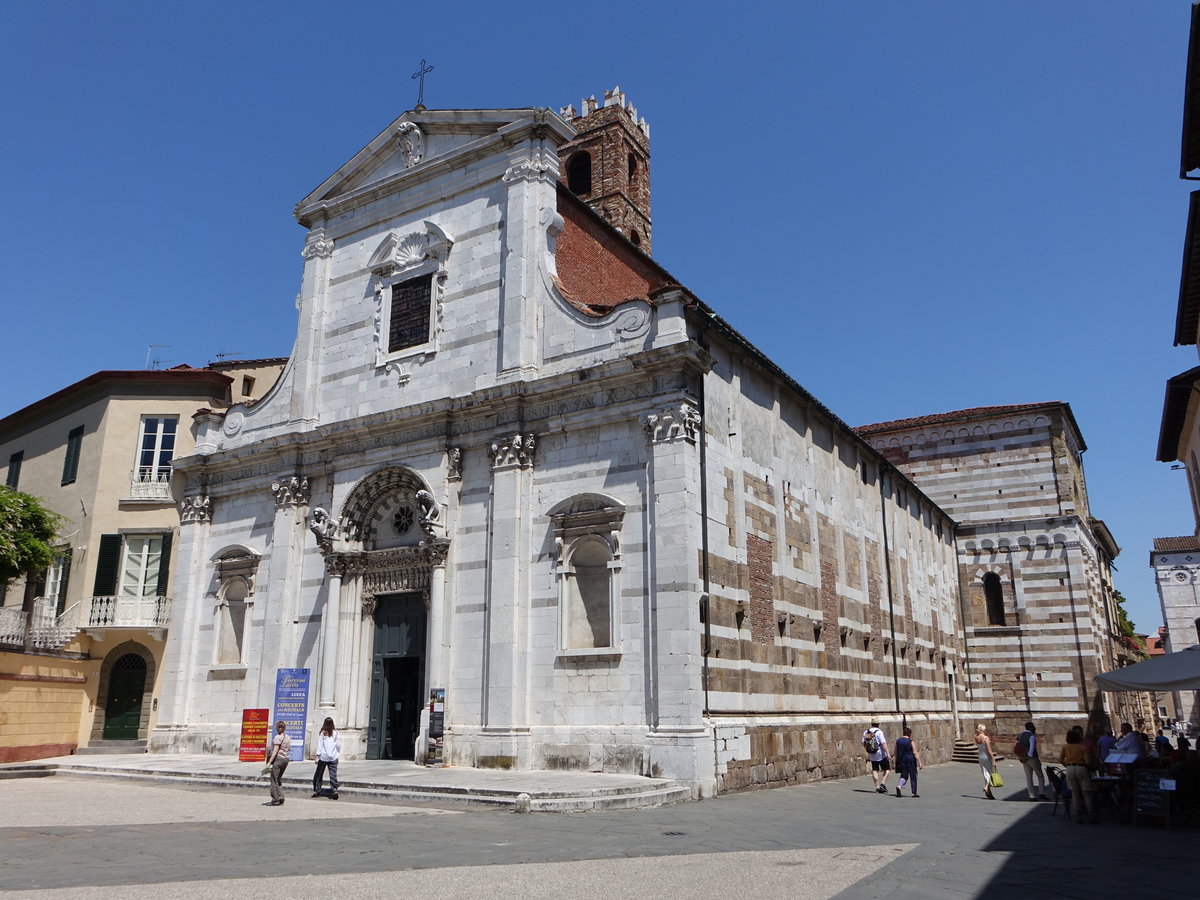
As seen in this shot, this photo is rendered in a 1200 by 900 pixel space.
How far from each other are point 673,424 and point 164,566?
1648 centimetres

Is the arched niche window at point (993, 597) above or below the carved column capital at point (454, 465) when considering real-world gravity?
below

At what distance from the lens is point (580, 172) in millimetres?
43469

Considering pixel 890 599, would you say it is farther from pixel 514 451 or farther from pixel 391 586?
pixel 391 586

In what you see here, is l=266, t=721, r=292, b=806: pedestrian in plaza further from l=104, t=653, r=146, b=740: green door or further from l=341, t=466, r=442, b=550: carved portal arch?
l=104, t=653, r=146, b=740: green door

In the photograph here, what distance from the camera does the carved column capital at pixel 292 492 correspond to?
77.2 ft

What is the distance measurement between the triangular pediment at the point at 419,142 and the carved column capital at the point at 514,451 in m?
7.38

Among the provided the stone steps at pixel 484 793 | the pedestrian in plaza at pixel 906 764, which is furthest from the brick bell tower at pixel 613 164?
the stone steps at pixel 484 793

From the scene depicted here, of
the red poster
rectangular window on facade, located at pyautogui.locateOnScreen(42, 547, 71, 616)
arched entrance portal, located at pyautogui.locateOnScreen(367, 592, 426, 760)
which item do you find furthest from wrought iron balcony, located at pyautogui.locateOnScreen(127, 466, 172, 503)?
arched entrance portal, located at pyautogui.locateOnScreen(367, 592, 426, 760)

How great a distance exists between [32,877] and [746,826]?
8326 millimetres

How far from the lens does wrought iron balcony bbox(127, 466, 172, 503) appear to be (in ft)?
88.1

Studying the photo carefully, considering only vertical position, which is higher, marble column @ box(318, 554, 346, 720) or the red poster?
marble column @ box(318, 554, 346, 720)

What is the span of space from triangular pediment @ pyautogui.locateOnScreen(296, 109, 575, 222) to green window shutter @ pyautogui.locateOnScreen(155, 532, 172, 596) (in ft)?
32.1

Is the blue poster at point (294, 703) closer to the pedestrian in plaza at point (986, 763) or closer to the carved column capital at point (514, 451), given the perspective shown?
the carved column capital at point (514, 451)

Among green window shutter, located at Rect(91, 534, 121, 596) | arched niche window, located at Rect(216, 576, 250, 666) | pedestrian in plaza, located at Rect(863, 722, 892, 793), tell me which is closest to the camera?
pedestrian in plaza, located at Rect(863, 722, 892, 793)
